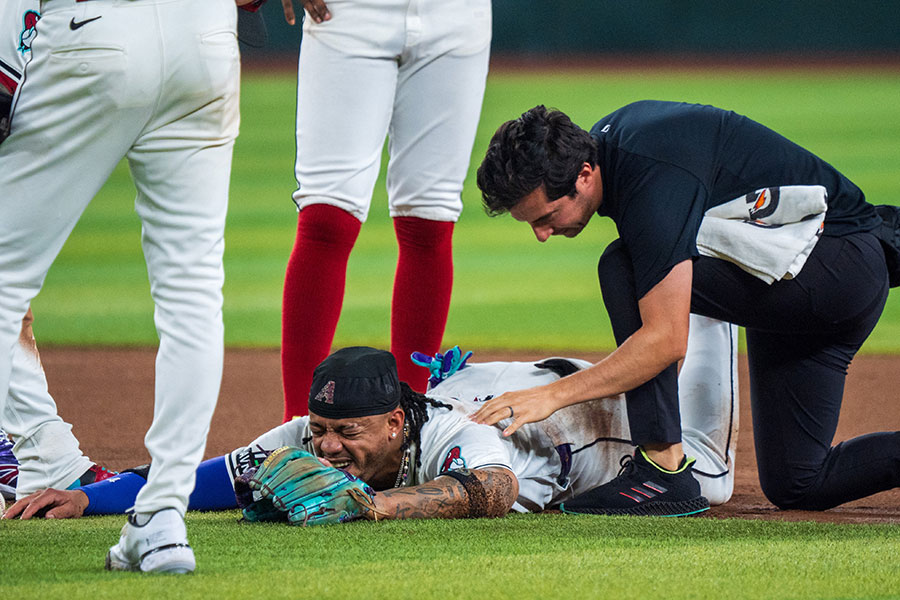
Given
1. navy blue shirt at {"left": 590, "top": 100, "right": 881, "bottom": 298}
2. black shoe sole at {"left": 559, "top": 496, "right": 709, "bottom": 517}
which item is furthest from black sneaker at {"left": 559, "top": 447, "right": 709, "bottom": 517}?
navy blue shirt at {"left": 590, "top": 100, "right": 881, "bottom": 298}

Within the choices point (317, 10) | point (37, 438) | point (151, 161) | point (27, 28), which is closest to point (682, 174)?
point (317, 10)

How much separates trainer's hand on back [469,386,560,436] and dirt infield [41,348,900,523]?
1.96ft

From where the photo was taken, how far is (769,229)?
338 centimetres

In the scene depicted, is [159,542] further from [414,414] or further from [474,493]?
[414,414]

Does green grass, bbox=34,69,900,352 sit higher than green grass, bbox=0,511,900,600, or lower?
lower

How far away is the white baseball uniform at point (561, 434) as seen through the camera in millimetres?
3230

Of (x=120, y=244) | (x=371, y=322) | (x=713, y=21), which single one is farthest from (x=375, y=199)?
(x=713, y=21)

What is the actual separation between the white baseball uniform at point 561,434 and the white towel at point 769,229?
1.72ft

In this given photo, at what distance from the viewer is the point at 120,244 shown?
11680 mm

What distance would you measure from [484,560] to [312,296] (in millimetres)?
1425

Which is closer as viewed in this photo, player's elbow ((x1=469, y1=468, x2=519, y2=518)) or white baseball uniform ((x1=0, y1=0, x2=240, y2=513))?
white baseball uniform ((x1=0, y1=0, x2=240, y2=513))

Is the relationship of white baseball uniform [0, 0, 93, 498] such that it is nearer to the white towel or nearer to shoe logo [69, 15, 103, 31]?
shoe logo [69, 15, 103, 31]

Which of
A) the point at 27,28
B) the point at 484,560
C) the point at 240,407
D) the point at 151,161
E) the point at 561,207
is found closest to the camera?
the point at 151,161

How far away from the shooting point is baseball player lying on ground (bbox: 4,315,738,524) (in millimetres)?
2973
